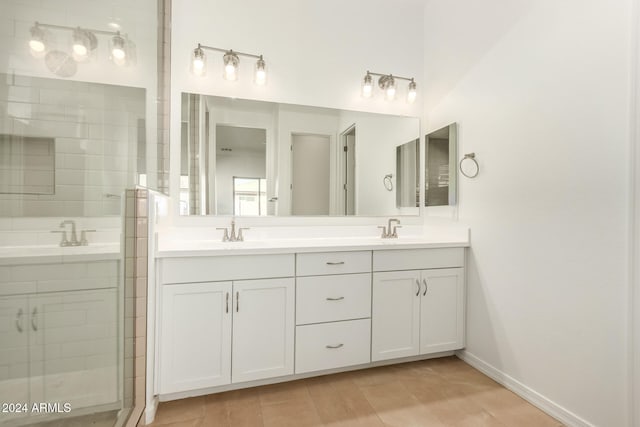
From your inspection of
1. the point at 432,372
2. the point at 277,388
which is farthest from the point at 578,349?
the point at 277,388

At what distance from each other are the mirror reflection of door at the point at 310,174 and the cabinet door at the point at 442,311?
0.94m

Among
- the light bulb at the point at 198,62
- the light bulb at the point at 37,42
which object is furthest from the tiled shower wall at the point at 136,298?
the light bulb at the point at 198,62

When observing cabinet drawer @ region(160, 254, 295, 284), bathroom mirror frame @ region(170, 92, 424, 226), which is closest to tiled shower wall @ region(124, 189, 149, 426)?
cabinet drawer @ region(160, 254, 295, 284)

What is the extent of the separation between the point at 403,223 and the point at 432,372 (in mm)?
1127

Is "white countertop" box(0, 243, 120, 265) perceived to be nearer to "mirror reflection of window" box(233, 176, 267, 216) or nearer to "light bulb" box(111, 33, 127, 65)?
"light bulb" box(111, 33, 127, 65)

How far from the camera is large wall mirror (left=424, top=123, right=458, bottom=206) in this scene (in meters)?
2.22

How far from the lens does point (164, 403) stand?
1.61 m

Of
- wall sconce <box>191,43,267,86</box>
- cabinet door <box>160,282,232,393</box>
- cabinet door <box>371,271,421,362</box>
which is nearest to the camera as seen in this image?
cabinet door <box>160,282,232,393</box>

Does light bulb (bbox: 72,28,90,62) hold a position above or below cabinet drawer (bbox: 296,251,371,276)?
above

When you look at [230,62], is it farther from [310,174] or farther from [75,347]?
[75,347]

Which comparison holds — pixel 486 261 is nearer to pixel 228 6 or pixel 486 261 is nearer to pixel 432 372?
pixel 432 372

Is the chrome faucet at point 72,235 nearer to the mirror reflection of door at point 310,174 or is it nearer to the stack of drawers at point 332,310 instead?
the stack of drawers at point 332,310

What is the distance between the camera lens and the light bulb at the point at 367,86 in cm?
240

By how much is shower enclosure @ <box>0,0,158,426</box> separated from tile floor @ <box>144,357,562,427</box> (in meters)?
0.41
